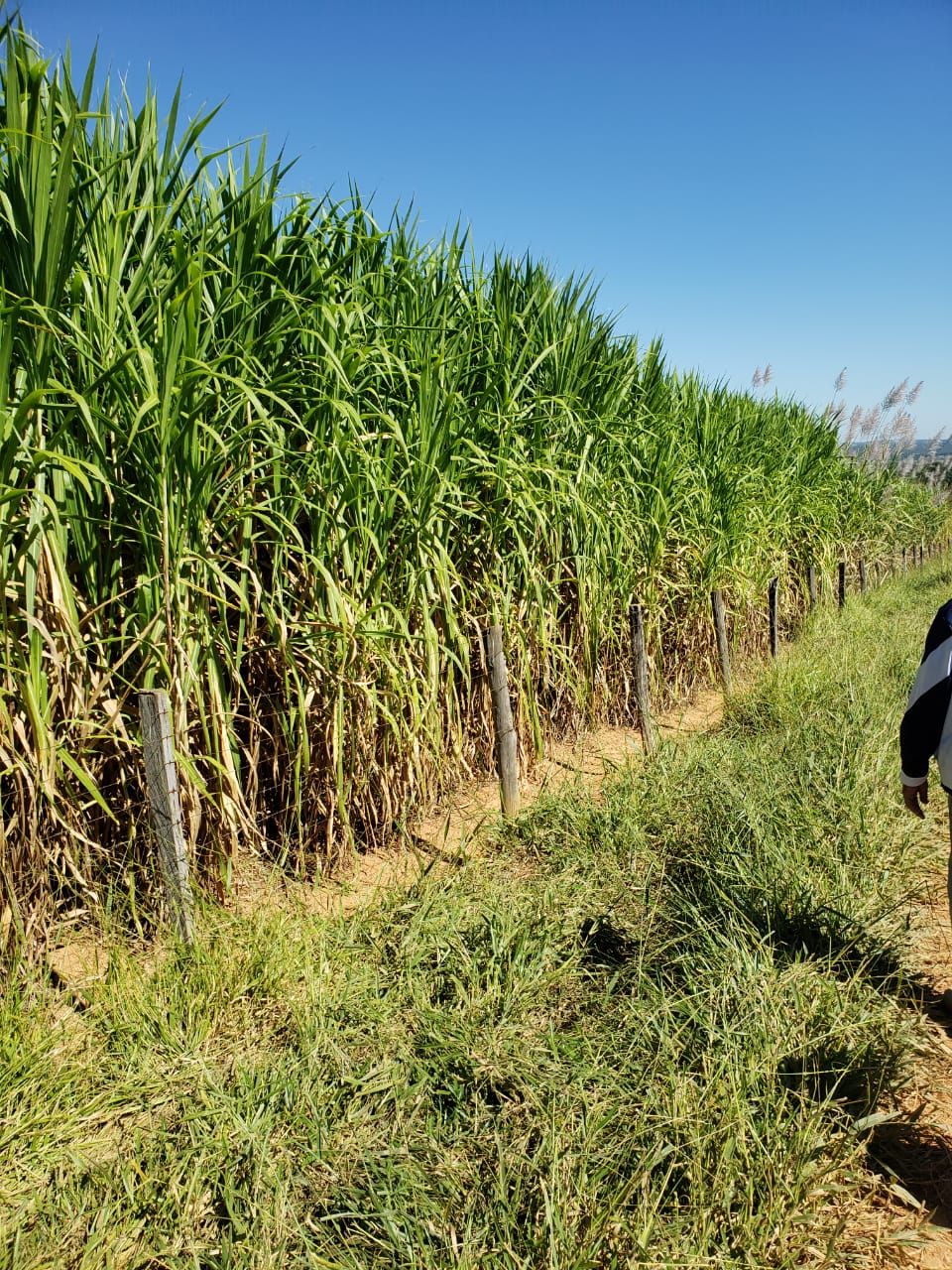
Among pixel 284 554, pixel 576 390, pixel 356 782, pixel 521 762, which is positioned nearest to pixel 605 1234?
pixel 356 782

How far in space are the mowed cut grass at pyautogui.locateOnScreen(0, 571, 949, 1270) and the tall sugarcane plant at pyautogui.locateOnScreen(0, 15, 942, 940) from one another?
509 millimetres

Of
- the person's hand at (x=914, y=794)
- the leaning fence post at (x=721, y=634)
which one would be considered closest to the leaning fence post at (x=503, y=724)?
the person's hand at (x=914, y=794)

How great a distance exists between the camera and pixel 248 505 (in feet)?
9.14

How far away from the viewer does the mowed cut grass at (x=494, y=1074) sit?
1.59m

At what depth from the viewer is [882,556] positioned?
13680 millimetres

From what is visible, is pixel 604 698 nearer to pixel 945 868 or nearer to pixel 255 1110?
pixel 945 868

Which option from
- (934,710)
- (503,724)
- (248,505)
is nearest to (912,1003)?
(934,710)

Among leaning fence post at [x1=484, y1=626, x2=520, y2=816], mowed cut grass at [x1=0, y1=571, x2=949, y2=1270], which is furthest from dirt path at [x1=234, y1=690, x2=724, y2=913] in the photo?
mowed cut grass at [x1=0, y1=571, x2=949, y2=1270]

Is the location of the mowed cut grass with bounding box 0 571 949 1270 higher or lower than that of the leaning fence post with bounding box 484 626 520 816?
lower

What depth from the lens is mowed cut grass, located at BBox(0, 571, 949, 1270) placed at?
1.59 m

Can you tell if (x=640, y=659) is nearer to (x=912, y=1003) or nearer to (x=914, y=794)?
(x=914, y=794)

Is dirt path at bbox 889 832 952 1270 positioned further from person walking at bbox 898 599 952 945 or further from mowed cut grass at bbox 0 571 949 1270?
person walking at bbox 898 599 952 945

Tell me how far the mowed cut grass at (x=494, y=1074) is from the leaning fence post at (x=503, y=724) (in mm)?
635

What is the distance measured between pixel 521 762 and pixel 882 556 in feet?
38.0
